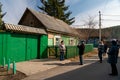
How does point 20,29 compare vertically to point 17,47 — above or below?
above

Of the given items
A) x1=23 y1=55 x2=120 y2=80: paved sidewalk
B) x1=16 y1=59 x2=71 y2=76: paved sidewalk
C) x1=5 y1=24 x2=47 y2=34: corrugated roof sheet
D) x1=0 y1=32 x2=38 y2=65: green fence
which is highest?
x1=5 y1=24 x2=47 y2=34: corrugated roof sheet

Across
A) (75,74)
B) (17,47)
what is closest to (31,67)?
(17,47)

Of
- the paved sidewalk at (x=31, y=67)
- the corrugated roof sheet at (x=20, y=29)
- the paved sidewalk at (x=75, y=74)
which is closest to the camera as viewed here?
the paved sidewalk at (x=75, y=74)

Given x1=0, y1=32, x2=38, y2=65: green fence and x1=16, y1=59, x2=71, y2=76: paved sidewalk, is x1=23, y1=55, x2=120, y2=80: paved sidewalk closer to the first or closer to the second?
x1=16, y1=59, x2=71, y2=76: paved sidewalk

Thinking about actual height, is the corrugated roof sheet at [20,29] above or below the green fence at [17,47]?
above

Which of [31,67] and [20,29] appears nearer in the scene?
[31,67]

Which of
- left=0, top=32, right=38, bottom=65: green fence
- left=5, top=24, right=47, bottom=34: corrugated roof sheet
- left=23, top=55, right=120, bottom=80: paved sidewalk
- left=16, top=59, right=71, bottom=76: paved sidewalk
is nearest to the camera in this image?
left=23, top=55, right=120, bottom=80: paved sidewalk

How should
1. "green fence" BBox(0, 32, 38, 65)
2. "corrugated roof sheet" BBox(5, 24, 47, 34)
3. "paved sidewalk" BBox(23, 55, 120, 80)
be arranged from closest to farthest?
1. "paved sidewalk" BBox(23, 55, 120, 80)
2. "green fence" BBox(0, 32, 38, 65)
3. "corrugated roof sheet" BBox(5, 24, 47, 34)

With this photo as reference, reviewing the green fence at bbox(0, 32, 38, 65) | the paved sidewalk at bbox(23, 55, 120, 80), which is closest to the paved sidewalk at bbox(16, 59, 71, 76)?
the paved sidewalk at bbox(23, 55, 120, 80)

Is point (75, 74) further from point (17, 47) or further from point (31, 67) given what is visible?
point (17, 47)

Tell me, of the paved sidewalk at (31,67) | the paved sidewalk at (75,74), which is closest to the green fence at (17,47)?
the paved sidewalk at (31,67)

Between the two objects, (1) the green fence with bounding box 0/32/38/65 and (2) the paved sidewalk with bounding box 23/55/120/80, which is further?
(1) the green fence with bounding box 0/32/38/65

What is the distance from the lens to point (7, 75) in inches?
540

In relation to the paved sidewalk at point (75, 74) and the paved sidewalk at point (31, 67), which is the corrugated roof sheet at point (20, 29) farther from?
the paved sidewalk at point (75, 74)
